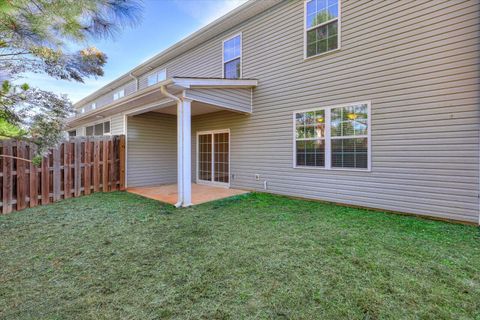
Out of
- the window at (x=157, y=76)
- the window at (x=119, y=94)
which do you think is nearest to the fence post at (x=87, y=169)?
the window at (x=157, y=76)

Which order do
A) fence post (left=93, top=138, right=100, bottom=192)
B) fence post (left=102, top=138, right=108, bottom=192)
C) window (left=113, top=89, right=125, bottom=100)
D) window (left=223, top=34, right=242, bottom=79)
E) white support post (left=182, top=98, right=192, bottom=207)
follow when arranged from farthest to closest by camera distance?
1. window (left=113, top=89, right=125, bottom=100)
2. window (left=223, top=34, right=242, bottom=79)
3. fence post (left=102, top=138, right=108, bottom=192)
4. fence post (left=93, top=138, right=100, bottom=192)
5. white support post (left=182, top=98, right=192, bottom=207)

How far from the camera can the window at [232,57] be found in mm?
7664

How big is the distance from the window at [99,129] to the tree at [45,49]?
5.35m

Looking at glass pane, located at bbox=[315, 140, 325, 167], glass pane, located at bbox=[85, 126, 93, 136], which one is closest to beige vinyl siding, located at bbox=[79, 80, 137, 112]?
glass pane, located at bbox=[85, 126, 93, 136]

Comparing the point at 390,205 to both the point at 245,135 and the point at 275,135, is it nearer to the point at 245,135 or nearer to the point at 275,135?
the point at 275,135

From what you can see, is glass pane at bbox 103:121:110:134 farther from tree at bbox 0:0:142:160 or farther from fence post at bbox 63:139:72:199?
tree at bbox 0:0:142:160

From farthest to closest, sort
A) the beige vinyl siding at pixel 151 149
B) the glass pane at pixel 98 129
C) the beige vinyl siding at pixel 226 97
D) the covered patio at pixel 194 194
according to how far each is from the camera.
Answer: the glass pane at pixel 98 129
the beige vinyl siding at pixel 151 149
the covered patio at pixel 194 194
the beige vinyl siding at pixel 226 97

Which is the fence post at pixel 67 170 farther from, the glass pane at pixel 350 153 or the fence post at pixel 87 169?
the glass pane at pixel 350 153

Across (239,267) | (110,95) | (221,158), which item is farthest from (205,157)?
(110,95)

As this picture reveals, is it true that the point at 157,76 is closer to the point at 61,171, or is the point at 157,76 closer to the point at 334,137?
the point at 61,171

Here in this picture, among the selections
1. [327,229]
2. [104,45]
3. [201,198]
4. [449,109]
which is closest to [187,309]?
[327,229]

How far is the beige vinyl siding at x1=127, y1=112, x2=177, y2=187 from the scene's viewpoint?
26.9 ft

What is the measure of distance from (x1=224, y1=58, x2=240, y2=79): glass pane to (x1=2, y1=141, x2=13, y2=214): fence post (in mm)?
6194

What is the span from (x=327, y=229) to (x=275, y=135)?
346 cm
